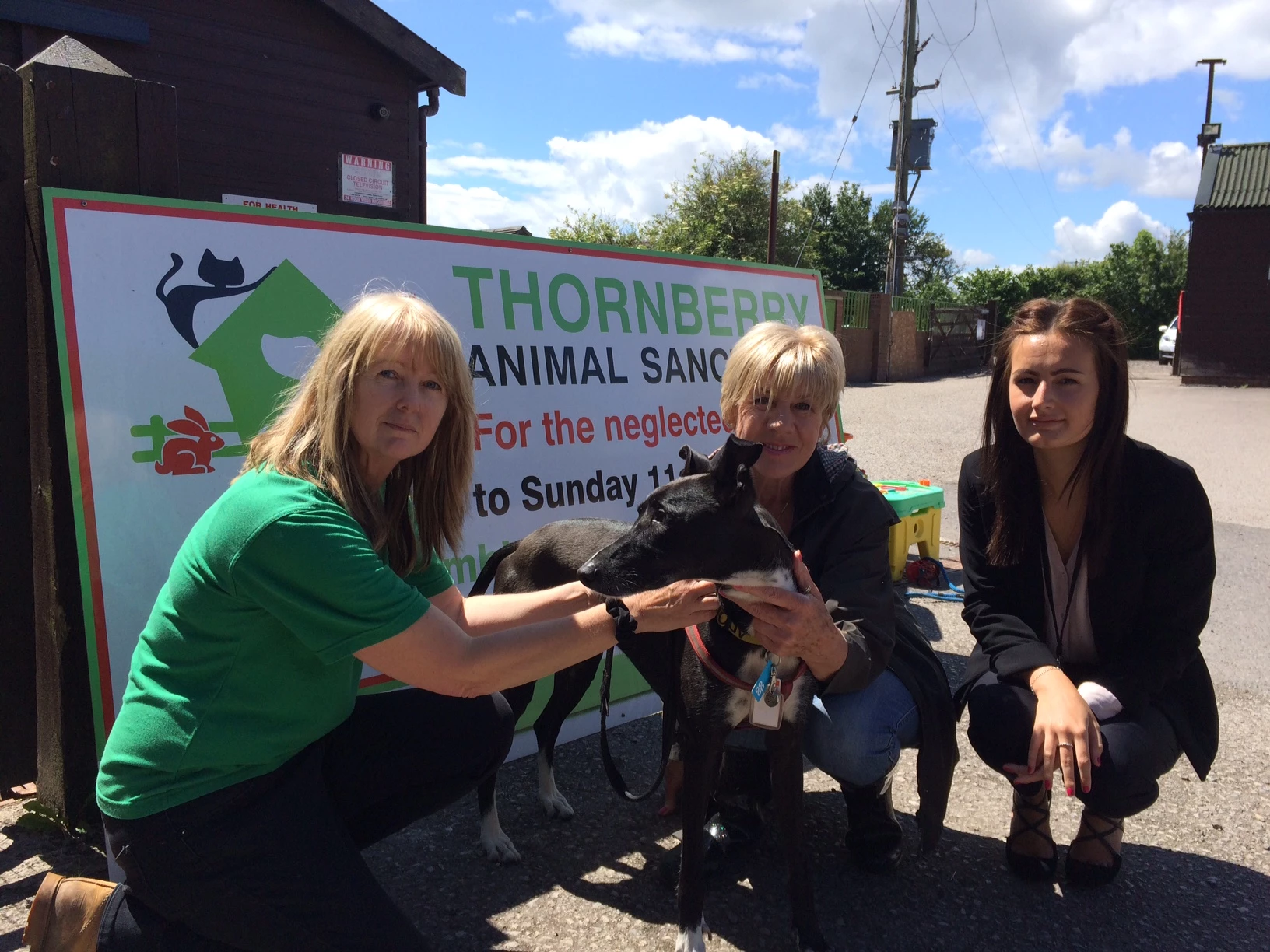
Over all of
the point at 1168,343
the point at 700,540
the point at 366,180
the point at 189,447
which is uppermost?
the point at 366,180

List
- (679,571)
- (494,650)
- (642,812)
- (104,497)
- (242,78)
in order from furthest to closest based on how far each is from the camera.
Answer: (242,78)
(642,812)
(104,497)
(679,571)
(494,650)

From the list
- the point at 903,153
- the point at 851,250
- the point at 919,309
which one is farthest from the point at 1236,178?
the point at 851,250

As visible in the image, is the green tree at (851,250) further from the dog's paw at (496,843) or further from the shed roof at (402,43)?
the dog's paw at (496,843)

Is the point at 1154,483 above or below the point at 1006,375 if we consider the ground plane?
below

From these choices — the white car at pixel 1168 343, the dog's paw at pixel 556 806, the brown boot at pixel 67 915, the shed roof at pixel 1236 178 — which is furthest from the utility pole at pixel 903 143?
the brown boot at pixel 67 915

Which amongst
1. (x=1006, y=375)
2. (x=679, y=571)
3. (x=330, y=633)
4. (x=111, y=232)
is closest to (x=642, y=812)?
(x=679, y=571)

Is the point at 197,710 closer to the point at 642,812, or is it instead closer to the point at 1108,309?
the point at 642,812

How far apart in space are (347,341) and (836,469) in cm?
160

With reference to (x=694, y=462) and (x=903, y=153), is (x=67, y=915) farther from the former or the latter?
(x=903, y=153)

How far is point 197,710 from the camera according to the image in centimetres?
189

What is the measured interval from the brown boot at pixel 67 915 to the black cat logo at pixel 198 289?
1597 millimetres

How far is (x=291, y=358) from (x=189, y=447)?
468 millimetres

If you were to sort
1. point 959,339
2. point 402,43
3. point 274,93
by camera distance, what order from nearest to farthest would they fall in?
point 274,93
point 402,43
point 959,339

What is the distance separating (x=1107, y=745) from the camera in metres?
2.65
